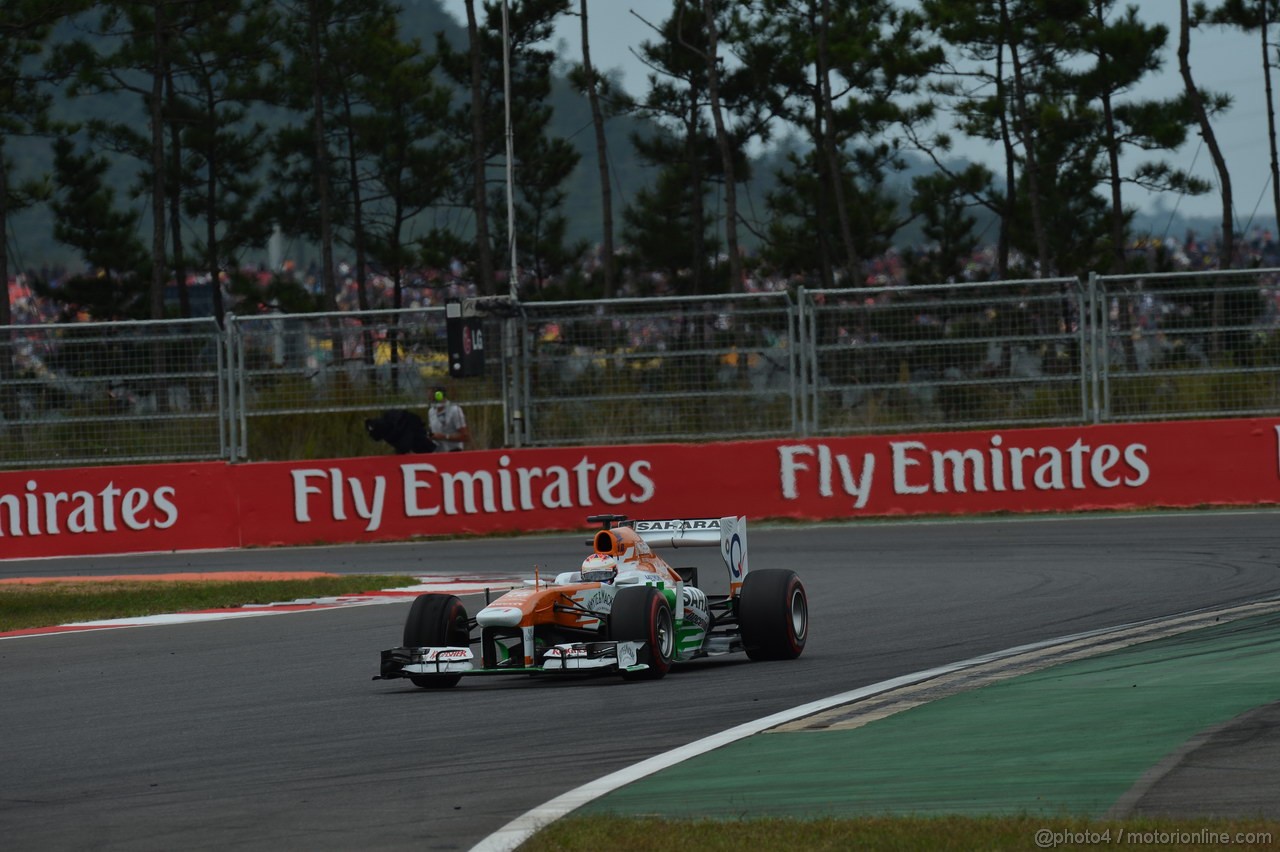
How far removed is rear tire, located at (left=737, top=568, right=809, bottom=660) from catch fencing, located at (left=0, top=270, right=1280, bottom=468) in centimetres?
1063

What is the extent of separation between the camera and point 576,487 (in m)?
21.0

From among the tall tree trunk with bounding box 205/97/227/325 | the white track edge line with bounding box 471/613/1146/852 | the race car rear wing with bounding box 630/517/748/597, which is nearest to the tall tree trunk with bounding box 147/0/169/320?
the tall tree trunk with bounding box 205/97/227/325

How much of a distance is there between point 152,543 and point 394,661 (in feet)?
41.2

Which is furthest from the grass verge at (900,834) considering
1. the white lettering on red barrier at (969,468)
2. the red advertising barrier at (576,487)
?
the white lettering on red barrier at (969,468)

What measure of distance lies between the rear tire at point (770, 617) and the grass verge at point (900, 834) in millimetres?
4246

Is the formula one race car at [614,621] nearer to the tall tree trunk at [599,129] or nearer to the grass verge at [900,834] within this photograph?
the grass verge at [900,834]

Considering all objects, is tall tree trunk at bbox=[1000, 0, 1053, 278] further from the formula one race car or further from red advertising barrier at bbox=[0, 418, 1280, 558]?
the formula one race car

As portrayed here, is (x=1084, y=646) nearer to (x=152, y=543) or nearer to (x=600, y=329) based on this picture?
(x=600, y=329)

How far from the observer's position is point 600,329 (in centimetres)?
2095

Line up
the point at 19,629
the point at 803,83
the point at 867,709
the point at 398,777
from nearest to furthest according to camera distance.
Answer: the point at 398,777
the point at 867,709
the point at 19,629
the point at 803,83

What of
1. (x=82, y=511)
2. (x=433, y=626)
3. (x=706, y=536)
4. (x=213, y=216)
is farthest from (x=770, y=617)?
(x=213, y=216)

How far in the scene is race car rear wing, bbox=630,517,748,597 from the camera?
10.3 meters

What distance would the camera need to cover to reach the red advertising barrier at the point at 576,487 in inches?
806

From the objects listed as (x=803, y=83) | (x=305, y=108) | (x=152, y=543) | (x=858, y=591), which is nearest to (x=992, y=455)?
(x=858, y=591)
